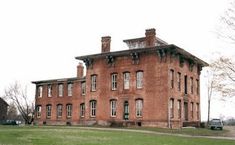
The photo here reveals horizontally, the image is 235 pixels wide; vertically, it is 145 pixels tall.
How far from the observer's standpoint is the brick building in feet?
129

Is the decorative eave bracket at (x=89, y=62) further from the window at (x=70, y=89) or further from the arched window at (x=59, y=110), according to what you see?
the arched window at (x=59, y=110)

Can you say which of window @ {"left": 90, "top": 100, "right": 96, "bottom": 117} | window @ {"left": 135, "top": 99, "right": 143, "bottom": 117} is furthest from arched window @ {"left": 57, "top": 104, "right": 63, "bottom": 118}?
window @ {"left": 135, "top": 99, "right": 143, "bottom": 117}

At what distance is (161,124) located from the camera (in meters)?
38.7

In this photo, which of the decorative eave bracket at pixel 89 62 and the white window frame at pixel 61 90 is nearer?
the decorative eave bracket at pixel 89 62

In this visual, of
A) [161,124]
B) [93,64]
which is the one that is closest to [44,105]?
[93,64]

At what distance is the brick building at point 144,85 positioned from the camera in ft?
129

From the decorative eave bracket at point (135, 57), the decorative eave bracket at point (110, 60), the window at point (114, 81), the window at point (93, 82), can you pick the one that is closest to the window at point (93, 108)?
the window at point (93, 82)

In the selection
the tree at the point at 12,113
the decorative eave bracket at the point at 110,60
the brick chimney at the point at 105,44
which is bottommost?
the tree at the point at 12,113

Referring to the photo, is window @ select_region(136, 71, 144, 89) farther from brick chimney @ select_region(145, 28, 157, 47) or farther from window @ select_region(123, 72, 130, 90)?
brick chimney @ select_region(145, 28, 157, 47)

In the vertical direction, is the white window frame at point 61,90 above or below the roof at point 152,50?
below

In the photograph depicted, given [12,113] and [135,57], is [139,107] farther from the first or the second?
[12,113]

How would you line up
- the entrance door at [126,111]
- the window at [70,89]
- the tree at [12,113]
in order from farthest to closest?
the tree at [12,113] < the window at [70,89] < the entrance door at [126,111]

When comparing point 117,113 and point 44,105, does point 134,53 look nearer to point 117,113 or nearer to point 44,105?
point 117,113

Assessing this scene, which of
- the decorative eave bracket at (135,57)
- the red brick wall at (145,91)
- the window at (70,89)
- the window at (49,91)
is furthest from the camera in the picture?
the window at (49,91)
